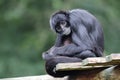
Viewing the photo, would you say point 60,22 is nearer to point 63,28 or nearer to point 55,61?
point 63,28

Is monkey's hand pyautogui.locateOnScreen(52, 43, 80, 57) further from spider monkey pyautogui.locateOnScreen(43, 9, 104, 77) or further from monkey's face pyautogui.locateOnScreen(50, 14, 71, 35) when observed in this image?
monkey's face pyautogui.locateOnScreen(50, 14, 71, 35)

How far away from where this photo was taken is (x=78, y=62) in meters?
6.87

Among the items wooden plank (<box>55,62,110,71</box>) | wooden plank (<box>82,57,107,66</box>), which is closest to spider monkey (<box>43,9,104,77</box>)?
wooden plank (<box>55,62,110,71</box>)

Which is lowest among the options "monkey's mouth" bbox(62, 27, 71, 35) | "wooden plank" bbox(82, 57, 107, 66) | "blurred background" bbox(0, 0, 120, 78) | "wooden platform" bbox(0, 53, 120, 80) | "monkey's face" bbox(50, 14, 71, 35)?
"blurred background" bbox(0, 0, 120, 78)

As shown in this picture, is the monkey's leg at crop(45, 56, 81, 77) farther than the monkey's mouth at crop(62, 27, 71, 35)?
No

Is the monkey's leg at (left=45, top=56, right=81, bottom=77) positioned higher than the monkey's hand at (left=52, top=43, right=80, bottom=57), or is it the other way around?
→ the monkey's hand at (left=52, top=43, right=80, bottom=57)

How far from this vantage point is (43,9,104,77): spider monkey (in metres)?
7.08

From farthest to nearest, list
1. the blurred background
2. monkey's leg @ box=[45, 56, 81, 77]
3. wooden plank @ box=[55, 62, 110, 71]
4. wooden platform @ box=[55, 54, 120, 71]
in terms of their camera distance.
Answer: the blurred background < monkey's leg @ box=[45, 56, 81, 77] < wooden plank @ box=[55, 62, 110, 71] < wooden platform @ box=[55, 54, 120, 71]

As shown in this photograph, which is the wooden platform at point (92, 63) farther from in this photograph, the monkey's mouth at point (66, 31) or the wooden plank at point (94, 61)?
the monkey's mouth at point (66, 31)

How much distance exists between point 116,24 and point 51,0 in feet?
6.27

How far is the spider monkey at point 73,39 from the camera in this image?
23.2 feet

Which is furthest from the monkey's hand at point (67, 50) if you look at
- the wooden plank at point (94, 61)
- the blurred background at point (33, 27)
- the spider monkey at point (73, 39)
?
the blurred background at point (33, 27)

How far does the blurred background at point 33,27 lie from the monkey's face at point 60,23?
11.4 meters

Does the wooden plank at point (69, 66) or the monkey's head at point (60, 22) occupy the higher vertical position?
the monkey's head at point (60, 22)
